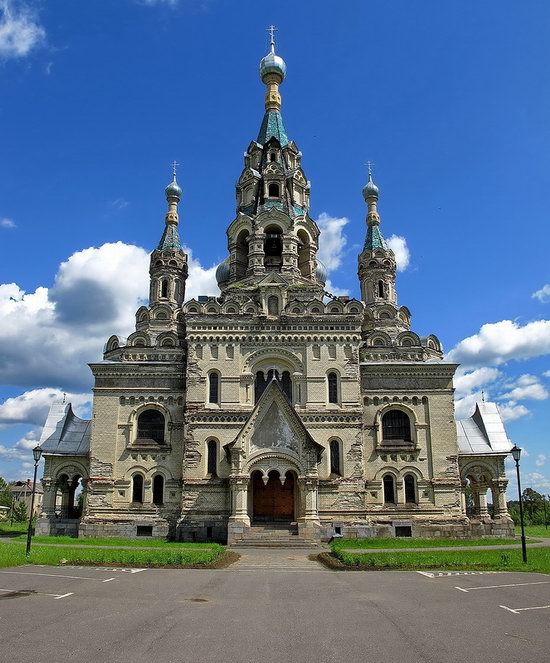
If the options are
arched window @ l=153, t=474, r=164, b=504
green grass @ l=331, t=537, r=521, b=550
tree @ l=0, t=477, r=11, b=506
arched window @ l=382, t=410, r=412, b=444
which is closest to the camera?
green grass @ l=331, t=537, r=521, b=550

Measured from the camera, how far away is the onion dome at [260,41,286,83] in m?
46.3

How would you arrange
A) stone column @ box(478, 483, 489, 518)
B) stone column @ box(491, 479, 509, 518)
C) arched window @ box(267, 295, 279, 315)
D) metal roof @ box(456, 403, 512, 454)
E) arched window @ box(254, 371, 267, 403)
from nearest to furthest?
→ 1. arched window @ box(254, 371, 267, 403)
2. arched window @ box(267, 295, 279, 315)
3. stone column @ box(491, 479, 509, 518)
4. metal roof @ box(456, 403, 512, 454)
5. stone column @ box(478, 483, 489, 518)

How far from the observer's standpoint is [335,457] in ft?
108

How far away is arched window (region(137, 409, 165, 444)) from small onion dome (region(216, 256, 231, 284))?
11209 millimetres

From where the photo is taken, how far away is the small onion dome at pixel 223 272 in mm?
41438

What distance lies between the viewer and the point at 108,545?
27.3 meters

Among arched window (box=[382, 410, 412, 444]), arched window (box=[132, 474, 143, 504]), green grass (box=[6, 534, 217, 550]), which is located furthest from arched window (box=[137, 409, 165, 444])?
arched window (box=[382, 410, 412, 444])

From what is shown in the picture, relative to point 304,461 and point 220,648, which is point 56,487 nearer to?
point 304,461

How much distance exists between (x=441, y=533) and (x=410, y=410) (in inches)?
271

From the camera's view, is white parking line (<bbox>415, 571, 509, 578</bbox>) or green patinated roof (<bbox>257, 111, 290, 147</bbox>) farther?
green patinated roof (<bbox>257, 111, 290, 147</bbox>)

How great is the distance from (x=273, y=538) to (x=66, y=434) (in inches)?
643

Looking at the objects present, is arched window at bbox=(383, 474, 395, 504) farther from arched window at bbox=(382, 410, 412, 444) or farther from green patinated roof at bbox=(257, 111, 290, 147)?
green patinated roof at bbox=(257, 111, 290, 147)

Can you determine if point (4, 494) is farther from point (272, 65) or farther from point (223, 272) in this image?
point (272, 65)

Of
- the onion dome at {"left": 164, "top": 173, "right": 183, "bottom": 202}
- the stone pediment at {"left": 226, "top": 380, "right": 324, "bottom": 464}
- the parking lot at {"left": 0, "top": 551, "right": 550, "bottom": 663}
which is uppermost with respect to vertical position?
the onion dome at {"left": 164, "top": 173, "right": 183, "bottom": 202}
